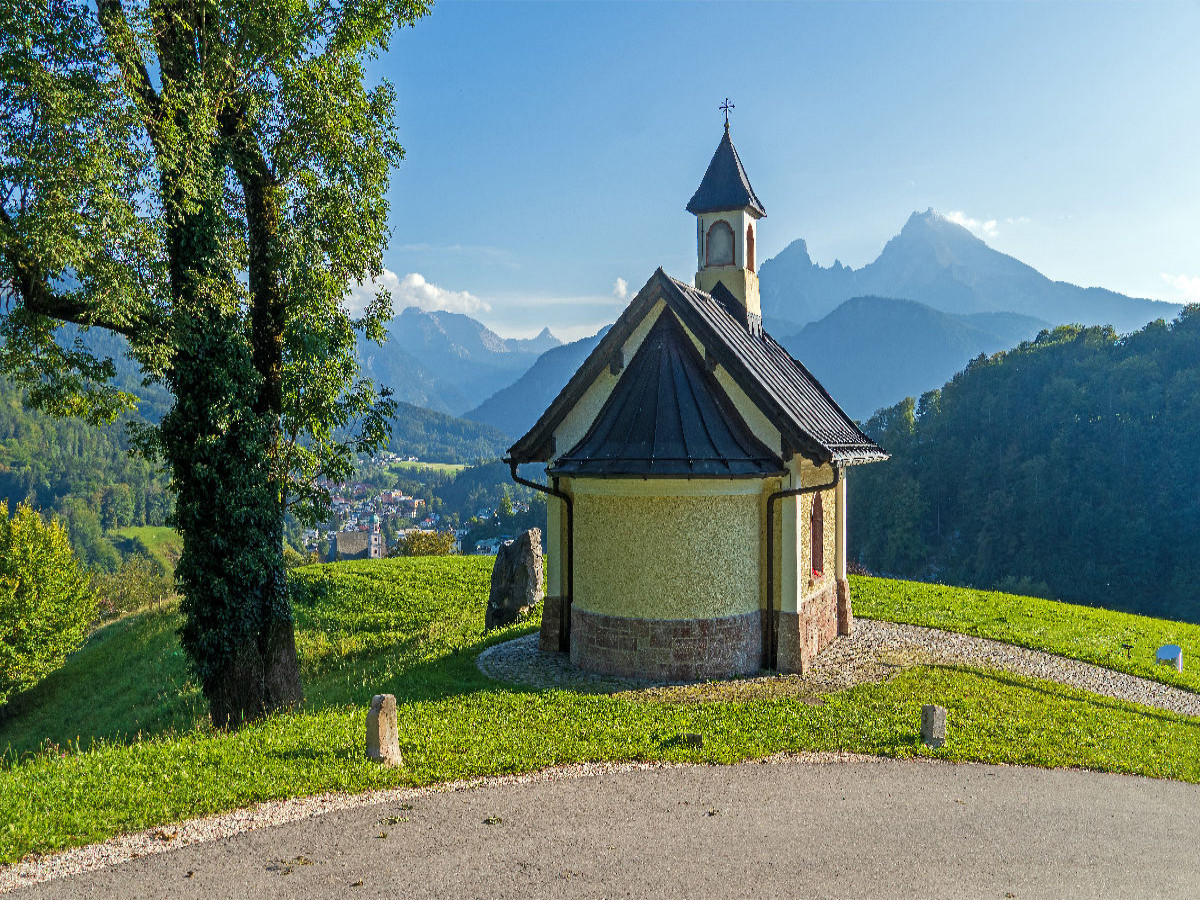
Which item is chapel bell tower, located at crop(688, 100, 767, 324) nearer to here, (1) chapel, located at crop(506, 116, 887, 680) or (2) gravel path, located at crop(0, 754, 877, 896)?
(1) chapel, located at crop(506, 116, 887, 680)

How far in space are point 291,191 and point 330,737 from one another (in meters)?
8.69

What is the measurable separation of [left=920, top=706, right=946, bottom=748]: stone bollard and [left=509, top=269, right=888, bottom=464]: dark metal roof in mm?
4470

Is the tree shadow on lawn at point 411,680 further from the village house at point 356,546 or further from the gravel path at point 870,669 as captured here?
the village house at point 356,546

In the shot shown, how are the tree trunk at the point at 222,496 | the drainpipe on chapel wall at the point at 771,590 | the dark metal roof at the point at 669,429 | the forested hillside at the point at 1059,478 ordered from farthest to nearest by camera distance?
the forested hillside at the point at 1059,478
the drainpipe on chapel wall at the point at 771,590
the dark metal roof at the point at 669,429
the tree trunk at the point at 222,496

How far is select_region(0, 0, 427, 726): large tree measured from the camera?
9.50 metres

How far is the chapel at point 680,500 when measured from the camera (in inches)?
513

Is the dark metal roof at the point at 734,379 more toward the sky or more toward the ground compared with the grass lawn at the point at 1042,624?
more toward the sky

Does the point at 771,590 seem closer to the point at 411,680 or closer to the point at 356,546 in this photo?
the point at 411,680

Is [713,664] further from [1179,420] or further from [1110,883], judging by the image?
[1179,420]

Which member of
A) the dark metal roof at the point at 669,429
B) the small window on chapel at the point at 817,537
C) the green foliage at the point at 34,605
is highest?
the dark metal roof at the point at 669,429

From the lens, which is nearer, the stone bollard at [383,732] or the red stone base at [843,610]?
the stone bollard at [383,732]

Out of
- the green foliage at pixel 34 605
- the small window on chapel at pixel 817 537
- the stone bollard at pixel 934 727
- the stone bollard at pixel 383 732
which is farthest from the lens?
the green foliage at pixel 34 605

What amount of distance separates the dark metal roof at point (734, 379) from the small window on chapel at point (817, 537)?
1254 millimetres

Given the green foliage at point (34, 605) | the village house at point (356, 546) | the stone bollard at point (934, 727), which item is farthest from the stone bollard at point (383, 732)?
the village house at point (356, 546)
